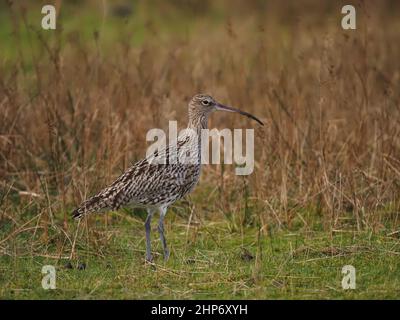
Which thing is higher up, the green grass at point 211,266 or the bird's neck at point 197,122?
the bird's neck at point 197,122

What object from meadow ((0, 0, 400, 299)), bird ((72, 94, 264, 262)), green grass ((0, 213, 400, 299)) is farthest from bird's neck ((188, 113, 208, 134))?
green grass ((0, 213, 400, 299))

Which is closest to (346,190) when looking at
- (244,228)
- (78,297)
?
(244,228)

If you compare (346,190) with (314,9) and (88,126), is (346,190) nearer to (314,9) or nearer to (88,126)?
(88,126)

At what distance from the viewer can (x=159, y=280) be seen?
680 cm

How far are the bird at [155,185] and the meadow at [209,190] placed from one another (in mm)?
208

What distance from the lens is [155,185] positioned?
24.8 ft

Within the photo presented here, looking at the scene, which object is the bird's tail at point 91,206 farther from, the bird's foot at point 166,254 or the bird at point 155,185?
the bird's foot at point 166,254

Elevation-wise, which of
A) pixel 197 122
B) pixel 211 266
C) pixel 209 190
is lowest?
pixel 211 266

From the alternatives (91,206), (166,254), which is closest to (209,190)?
(166,254)

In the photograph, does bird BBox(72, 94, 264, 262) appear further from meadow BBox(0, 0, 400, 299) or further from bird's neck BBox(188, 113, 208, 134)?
bird's neck BBox(188, 113, 208, 134)

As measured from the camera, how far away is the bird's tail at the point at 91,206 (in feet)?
24.1

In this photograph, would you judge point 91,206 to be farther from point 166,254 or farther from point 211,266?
point 211,266

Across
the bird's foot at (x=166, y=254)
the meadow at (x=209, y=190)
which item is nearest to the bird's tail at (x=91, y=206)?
the meadow at (x=209, y=190)

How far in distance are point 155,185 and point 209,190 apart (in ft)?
5.64
